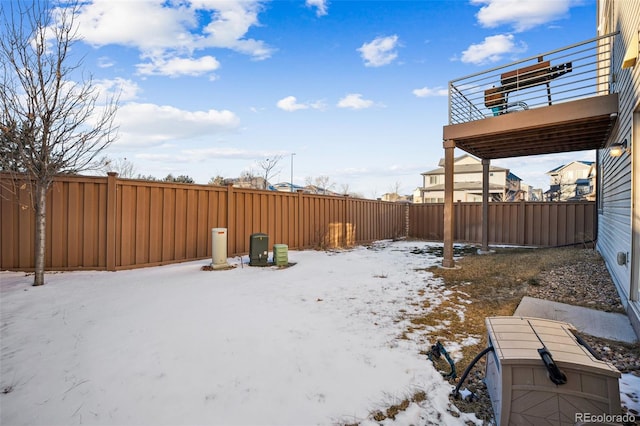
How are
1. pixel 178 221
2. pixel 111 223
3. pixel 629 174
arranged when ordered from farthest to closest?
pixel 178 221 → pixel 111 223 → pixel 629 174

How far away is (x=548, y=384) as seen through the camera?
1578 millimetres

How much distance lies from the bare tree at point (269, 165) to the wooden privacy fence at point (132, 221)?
45.5ft

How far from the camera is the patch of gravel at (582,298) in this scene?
2100 mm

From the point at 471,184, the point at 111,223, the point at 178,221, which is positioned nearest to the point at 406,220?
the point at 178,221

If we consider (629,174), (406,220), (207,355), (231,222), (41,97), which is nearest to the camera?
(207,355)

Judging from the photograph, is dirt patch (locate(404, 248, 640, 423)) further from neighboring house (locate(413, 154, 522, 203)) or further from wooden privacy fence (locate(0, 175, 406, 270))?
neighboring house (locate(413, 154, 522, 203))

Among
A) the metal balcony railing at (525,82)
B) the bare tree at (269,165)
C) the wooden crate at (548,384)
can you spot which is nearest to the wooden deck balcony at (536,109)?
the metal balcony railing at (525,82)

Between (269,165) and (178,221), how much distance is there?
16.3 m

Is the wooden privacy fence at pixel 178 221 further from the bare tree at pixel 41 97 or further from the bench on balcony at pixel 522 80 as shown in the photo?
the bench on balcony at pixel 522 80

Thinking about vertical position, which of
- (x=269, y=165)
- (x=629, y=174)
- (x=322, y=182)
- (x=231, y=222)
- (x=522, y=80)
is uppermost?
(x=322, y=182)

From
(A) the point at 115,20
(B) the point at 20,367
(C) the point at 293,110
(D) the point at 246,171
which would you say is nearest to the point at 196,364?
(B) the point at 20,367

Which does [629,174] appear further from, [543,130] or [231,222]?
[231,222]

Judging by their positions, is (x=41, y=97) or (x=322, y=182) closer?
(x=41, y=97)

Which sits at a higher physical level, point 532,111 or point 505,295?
point 532,111
